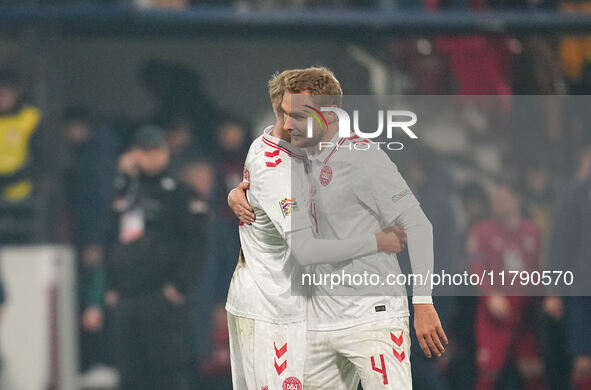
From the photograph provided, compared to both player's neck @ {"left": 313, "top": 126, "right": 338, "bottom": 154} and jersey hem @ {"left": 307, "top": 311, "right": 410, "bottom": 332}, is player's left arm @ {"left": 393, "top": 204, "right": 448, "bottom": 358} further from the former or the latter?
player's neck @ {"left": 313, "top": 126, "right": 338, "bottom": 154}

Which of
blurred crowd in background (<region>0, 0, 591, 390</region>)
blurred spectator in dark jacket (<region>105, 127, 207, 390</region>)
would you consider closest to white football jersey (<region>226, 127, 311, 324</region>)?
blurred spectator in dark jacket (<region>105, 127, 207, 390</region>)

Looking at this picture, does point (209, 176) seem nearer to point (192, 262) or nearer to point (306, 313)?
point (192, 262)

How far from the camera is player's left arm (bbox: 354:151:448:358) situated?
4211 millimetres

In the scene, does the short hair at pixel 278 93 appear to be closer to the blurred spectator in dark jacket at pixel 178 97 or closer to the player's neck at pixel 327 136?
the player's neck at pixel 327 136

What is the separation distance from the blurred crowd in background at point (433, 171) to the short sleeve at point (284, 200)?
9.44ft

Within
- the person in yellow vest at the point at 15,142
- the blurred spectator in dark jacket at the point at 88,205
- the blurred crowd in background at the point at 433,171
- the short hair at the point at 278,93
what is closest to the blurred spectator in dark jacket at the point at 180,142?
the blurred crowd in background at the point at 433,171

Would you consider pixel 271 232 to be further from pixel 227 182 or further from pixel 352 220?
pixel 227 182

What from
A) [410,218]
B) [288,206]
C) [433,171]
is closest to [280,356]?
[288,206]

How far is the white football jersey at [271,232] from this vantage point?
420 cm

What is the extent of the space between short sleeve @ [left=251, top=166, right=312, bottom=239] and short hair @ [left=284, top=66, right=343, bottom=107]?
1.03ft

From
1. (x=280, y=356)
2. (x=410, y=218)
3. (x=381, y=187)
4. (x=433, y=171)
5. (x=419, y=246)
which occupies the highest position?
(x=433, y=171)

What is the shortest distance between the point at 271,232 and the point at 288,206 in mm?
209

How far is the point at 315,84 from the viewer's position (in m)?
4.34

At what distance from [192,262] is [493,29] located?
277 cm
